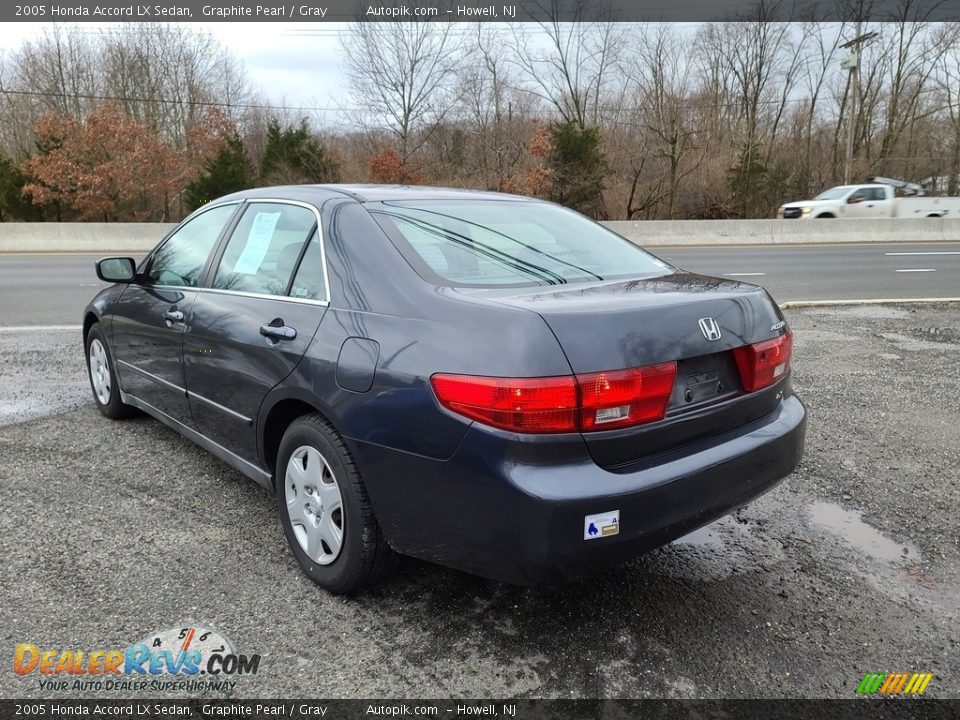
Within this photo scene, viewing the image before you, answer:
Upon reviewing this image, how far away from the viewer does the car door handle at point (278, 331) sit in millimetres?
2789

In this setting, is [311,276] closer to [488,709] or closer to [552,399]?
[552,399]

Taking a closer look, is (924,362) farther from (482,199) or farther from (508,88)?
(508,88)

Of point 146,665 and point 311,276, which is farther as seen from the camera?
point 311,276

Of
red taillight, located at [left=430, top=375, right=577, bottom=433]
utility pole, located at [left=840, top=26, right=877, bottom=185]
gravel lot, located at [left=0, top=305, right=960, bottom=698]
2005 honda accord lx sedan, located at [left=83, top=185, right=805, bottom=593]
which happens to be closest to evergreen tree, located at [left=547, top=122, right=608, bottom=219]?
utility pole, located at [left=840, top=26, right=877, bottom=185]

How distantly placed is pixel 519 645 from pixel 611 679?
35 cm

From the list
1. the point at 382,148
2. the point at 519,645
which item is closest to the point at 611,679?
the point at 519,645

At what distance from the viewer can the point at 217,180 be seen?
109 feet

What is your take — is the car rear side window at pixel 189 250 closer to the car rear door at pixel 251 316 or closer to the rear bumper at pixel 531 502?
the car rear door at pixel 251 316

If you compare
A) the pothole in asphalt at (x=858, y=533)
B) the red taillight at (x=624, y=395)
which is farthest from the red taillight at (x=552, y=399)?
the pothole in asphalt at (x=858, y=533)

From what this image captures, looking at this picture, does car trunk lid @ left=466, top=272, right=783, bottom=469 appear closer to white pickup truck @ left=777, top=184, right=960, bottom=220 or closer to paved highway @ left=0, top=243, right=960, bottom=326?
paved highway @ left=0, top=243, right=960, bottom=326

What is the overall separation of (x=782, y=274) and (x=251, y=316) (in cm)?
1309

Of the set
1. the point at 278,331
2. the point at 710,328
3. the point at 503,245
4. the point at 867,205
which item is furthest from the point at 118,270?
the point at 867,205

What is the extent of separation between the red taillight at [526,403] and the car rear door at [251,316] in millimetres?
902

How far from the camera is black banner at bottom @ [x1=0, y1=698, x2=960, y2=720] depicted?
7.00 feet
